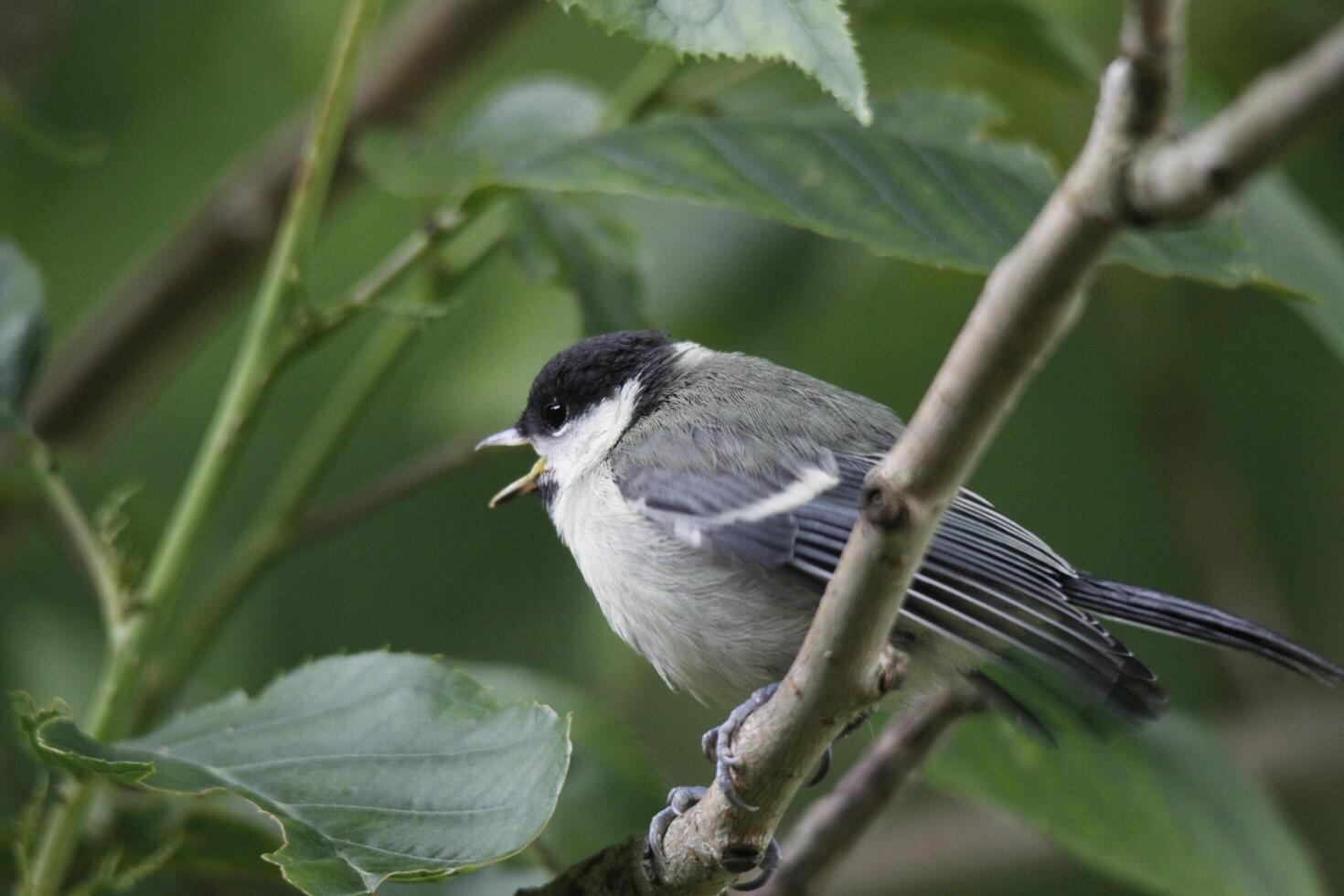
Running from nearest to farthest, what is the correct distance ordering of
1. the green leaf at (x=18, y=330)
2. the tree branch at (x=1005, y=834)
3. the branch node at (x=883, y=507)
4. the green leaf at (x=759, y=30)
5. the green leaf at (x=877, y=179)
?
the branch node at (x=883, y=507), the green leaf at (x=759, y=30), the green leaf at (x=877, y=179), the green leaf at (x=18, y=330), the tree branch at (x=1005, y=834)

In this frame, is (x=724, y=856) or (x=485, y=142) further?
(x=485, y=142)

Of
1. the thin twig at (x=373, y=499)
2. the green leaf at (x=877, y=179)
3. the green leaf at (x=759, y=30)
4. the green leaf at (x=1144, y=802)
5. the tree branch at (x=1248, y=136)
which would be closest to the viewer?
the tree branch at (x=1248, y=136)

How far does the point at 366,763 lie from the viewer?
1.01 meters

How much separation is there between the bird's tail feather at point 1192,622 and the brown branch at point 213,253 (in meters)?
1.23

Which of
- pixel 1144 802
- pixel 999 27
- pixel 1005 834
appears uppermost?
pixel 999 27

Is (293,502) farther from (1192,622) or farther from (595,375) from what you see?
(1192,622)

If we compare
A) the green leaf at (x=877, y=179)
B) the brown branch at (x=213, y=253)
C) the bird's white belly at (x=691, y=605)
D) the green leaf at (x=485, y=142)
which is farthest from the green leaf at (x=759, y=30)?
the brown branch at (x=213, y=253)

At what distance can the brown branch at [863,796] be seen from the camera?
4.01 ft

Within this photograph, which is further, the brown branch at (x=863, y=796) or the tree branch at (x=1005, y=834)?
the tree branch at (x=1005, y=834)

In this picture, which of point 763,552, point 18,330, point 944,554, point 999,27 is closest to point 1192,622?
point 944,554

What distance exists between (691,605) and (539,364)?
81 cm

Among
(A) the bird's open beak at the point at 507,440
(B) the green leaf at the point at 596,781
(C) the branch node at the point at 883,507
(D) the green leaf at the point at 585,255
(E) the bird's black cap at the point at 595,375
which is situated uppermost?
(C) the branch node at the point at 883,507

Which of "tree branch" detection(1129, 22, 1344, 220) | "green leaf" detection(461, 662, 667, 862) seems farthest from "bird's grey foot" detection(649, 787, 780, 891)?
"tree branch" detection(1129, 22, 1344, 220)

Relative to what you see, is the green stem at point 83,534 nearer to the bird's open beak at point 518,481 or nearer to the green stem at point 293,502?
the green stem at point 293,502
